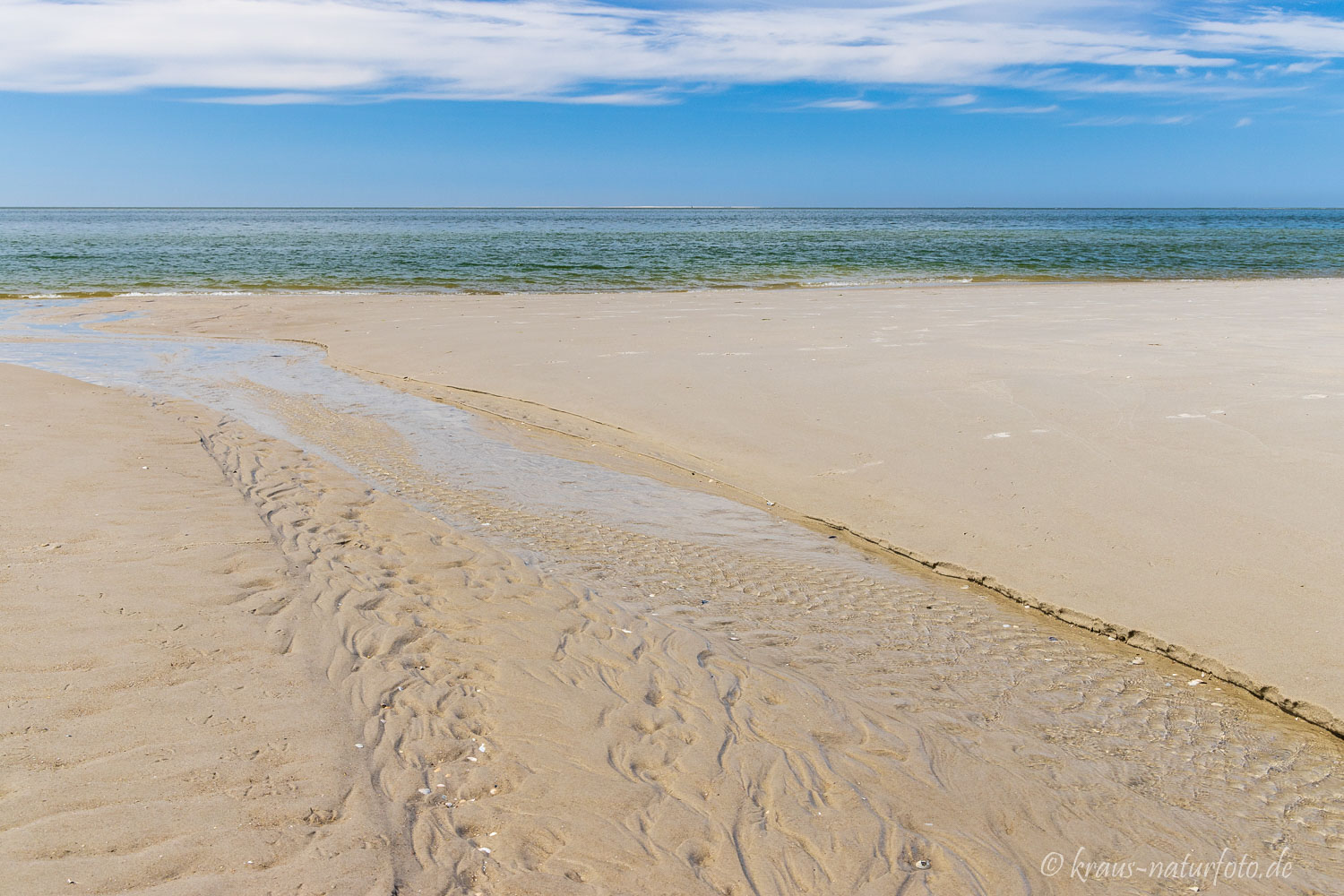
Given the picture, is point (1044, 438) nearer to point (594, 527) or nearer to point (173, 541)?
point (594, 527)

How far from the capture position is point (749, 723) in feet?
11.7

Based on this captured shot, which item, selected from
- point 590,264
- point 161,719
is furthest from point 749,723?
point 590,264

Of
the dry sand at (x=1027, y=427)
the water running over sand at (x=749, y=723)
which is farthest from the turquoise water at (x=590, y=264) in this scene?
the water running over sand at (x=749, y=723)

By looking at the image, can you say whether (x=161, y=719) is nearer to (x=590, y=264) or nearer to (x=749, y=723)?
(x=749, y=723)

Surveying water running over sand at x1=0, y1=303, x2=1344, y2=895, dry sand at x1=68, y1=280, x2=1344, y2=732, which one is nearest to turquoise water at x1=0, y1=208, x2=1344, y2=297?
dry sand at x1=68, y1=280, x2=1344, y2=732

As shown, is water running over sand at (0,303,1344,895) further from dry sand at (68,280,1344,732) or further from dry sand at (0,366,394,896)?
dry sand at (68,280,1344,732)

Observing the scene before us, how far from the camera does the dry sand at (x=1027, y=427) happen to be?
472 cm

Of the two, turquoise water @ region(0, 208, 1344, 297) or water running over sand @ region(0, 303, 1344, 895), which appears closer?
water running over sand @ region(0, 303, 1344, 895)

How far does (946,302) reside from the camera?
17797mm

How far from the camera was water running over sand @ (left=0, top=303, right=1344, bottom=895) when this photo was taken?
284 cm

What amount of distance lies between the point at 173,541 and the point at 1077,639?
4764 mm

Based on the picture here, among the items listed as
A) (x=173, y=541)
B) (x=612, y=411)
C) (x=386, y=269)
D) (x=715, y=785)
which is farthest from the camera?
(x=386, y=269)

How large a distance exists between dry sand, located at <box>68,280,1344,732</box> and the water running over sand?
1.58 feet

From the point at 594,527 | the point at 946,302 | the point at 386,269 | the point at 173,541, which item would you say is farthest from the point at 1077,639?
the point at 386,269
